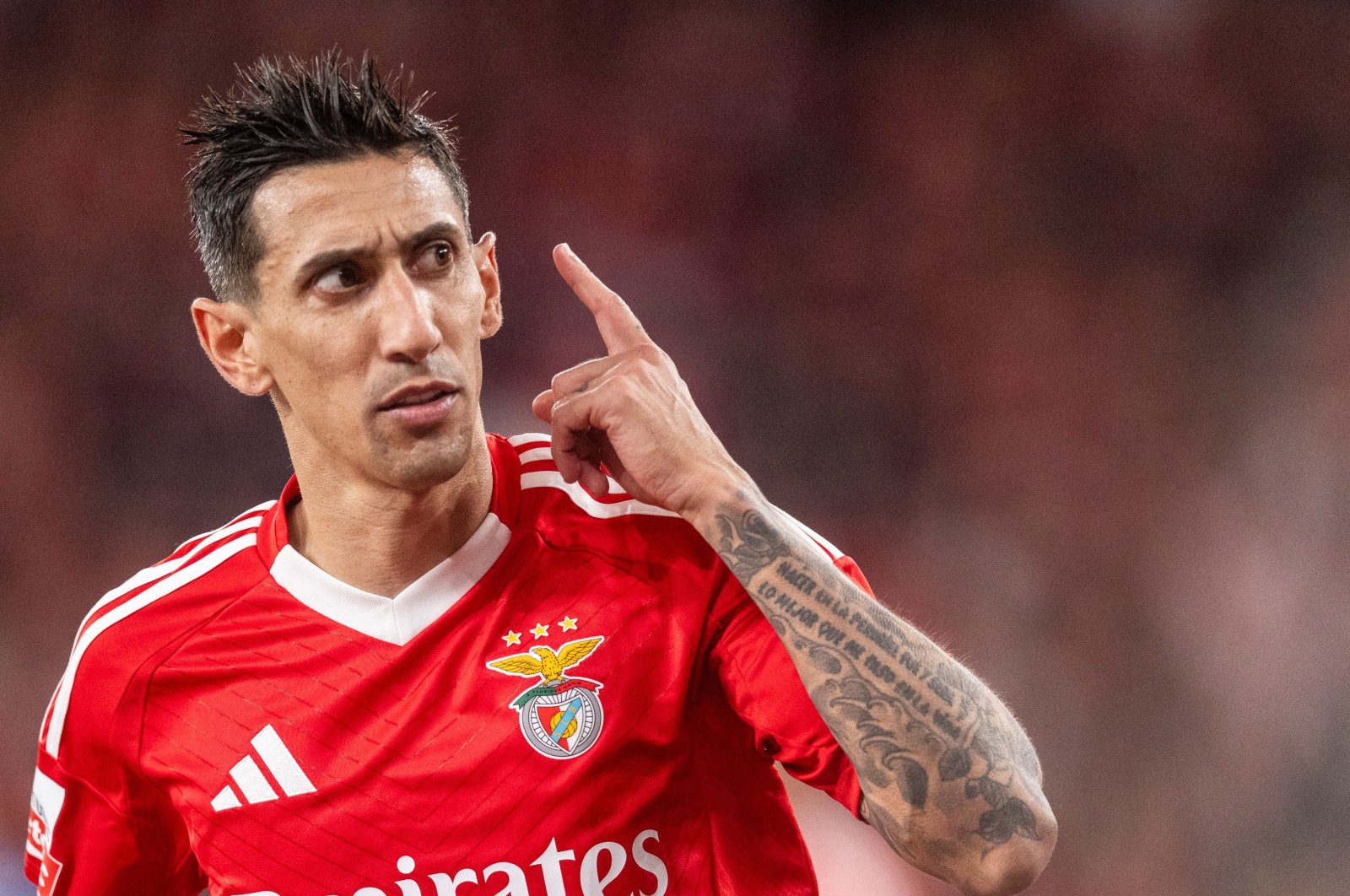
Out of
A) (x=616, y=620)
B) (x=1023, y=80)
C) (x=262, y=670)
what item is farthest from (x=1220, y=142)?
(x=262, y=670)

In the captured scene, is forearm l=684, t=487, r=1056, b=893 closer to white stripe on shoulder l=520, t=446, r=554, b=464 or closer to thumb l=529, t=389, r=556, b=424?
thumb l=529, t=389, r=556, b=424

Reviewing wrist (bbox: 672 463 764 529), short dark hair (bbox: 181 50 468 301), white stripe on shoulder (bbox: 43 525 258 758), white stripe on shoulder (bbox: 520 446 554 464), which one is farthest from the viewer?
white stripe on shoulder (bbox: 520 446 554 464)

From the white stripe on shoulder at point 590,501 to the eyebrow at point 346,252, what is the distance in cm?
48

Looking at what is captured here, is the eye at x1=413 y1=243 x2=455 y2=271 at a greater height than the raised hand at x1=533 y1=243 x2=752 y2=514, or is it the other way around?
the eye at x1=413 y1=243 x2=455 y2=271

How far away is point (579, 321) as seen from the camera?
5.23 meters

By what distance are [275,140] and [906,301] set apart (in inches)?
136

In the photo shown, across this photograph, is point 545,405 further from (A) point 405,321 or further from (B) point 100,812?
(B) point 100,812

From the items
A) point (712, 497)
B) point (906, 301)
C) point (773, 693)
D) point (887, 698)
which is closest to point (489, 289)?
point (712, 497)

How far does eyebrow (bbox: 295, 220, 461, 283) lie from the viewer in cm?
202

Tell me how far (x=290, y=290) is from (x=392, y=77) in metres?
3.22

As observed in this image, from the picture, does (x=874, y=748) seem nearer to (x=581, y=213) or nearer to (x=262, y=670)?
(x=262, y=670)

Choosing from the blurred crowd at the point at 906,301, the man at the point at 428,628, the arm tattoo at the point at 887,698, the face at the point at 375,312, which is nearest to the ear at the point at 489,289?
the man at the point at 428,628

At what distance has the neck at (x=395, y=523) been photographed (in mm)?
2191

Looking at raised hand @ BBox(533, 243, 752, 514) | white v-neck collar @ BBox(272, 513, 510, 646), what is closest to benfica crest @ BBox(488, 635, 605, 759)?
white v-neck collar @ BBox(272, 513, 510, 646)
